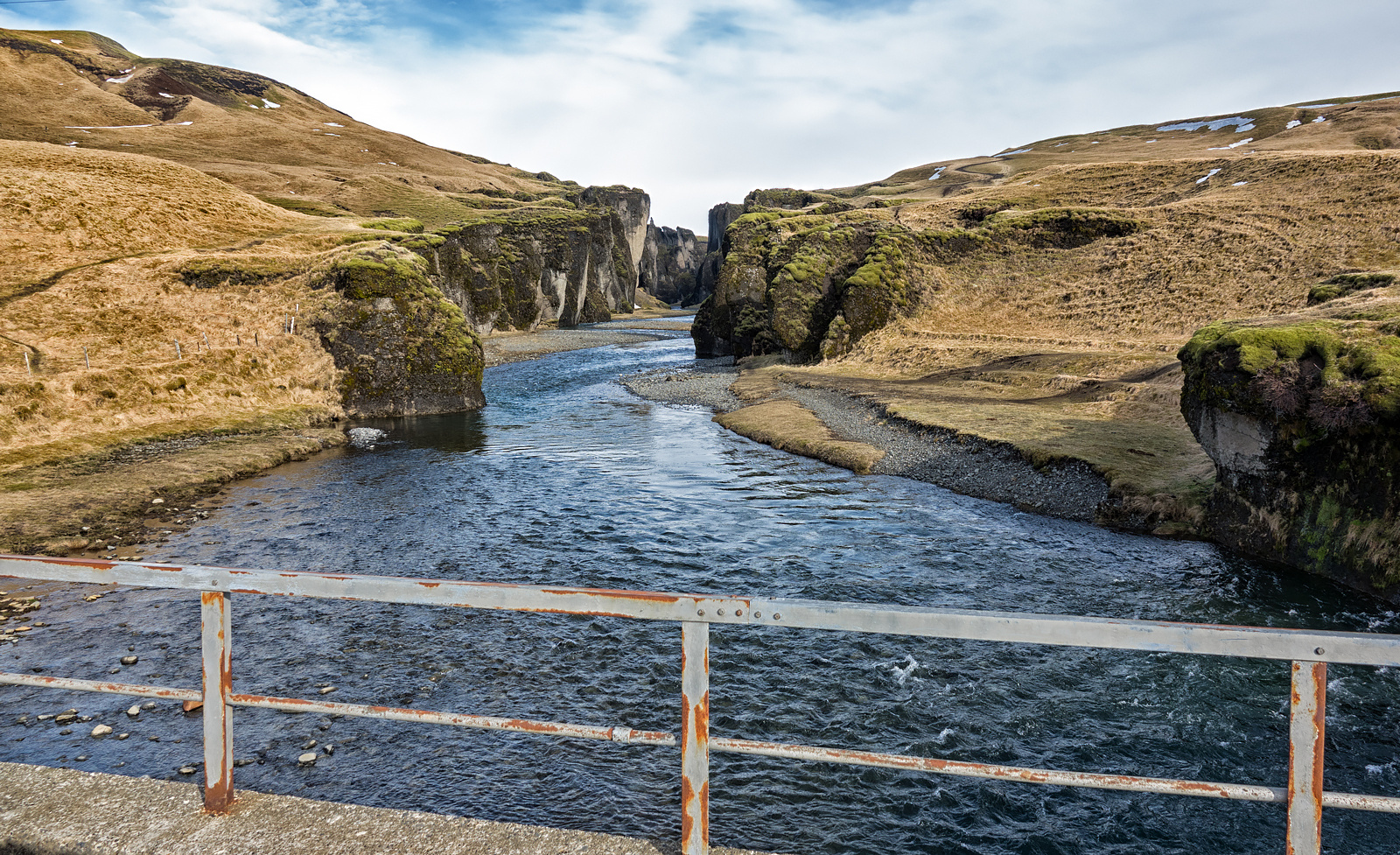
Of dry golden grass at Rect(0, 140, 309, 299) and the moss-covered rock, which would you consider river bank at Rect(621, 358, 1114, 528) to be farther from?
dry golden grass at Rect(0, 140, 309, 299)

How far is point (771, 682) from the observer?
12734 mm

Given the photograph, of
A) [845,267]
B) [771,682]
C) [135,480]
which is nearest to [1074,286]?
[845,267]

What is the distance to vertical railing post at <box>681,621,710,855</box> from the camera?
3.75m

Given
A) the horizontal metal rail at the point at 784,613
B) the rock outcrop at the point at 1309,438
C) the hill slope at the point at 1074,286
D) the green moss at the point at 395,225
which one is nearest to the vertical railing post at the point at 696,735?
the horizontal metal rail at the point at 784,613

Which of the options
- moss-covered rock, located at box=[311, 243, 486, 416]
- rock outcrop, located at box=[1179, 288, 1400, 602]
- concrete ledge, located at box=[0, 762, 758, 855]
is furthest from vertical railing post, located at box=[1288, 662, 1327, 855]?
moss-covered rock, located at box=[311, 243, 486, 416]

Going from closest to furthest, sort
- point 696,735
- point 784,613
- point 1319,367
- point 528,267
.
A: 1. point 784,613
2. point 696,735
3. point 1319,367
4. point 528,267

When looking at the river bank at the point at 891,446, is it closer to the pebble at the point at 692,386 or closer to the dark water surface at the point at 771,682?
the pebble at the point at 692,386

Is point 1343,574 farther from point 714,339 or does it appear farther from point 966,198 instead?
point 966,198

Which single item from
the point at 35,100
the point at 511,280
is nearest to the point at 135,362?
the point at 511,280

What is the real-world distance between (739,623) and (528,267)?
116 metres

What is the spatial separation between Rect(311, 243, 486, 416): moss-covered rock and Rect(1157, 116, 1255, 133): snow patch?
12157 cm

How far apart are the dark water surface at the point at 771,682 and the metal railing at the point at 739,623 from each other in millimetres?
1443

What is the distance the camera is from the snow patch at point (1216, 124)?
11412 centimetres

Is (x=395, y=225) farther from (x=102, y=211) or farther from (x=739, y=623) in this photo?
(x=739, y=623)
